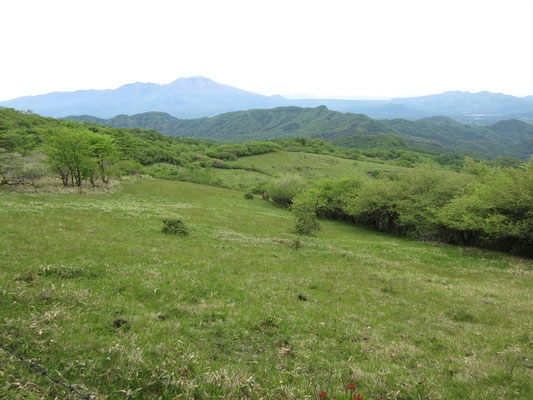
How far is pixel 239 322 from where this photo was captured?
1012cm

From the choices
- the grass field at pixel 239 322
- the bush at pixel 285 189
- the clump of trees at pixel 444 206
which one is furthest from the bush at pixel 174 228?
the bush at pixel 285 189

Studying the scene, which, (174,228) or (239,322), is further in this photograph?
(174,228)

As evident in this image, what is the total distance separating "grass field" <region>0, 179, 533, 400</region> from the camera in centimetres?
614

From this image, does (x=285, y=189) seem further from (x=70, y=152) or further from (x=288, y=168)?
(x=288, y=168)

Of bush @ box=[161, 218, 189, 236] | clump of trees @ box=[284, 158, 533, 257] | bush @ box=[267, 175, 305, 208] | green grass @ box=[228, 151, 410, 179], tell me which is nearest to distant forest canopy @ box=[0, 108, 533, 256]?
clump of trees @ box=[284, 158, 533, 257]

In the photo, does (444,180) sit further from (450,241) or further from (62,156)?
(62,156)

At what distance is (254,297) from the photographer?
13.0 metres

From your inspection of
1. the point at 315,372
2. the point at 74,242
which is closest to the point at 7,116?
the point at 74,242

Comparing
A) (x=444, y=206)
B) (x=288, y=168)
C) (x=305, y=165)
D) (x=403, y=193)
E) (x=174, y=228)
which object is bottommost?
(x=288, y=168)

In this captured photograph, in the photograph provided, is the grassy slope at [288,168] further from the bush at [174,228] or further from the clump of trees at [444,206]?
the bush at [174,228]

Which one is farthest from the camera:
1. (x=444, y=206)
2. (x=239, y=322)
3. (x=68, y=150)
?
(x=68, y=150)

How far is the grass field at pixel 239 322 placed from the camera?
20.1 feet

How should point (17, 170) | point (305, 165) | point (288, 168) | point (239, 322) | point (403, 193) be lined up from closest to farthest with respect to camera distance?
point (239, 322), point (17, 170), point (403, 193), point (288, 168), point (305, 165)

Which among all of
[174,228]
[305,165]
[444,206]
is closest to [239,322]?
[174,228]
